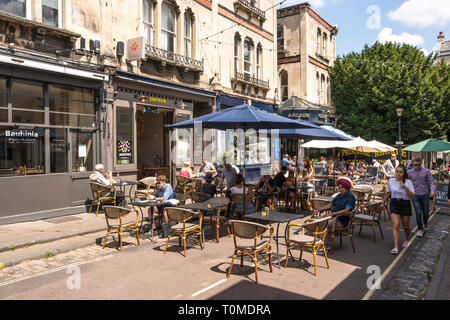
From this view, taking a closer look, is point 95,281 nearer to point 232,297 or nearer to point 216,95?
point 232,297

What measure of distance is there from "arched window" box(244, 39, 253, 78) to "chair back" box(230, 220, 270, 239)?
14572 mm

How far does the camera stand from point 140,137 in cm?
1602

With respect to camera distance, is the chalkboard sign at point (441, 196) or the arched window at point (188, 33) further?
the arched window at point (188, 33)

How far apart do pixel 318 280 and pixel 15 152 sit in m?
8.15

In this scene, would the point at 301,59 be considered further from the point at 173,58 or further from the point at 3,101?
the point at 3,101

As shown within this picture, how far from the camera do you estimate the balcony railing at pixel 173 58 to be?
12.6 metres

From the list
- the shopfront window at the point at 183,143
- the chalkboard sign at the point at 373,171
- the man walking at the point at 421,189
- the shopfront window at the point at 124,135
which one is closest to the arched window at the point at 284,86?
the chalkboard sign at the point at 373,171

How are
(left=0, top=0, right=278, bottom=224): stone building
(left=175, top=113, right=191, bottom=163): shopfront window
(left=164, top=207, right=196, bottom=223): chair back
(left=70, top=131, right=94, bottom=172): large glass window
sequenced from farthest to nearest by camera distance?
(left=175, top=113, right=191, bottom=163): shopfront window < (left=70, top=131, right=94, bottom=172): large glass window < (left=0, top=0, right=278, bottom=224): stone building < (left=164, top=207, right=196, bottom=223): chair back

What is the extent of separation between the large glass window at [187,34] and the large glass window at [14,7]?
21.6 ft

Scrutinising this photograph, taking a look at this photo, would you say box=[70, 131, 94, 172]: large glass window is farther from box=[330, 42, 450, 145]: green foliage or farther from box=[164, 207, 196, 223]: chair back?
box=[330, 42, 450, 145]: green foliage

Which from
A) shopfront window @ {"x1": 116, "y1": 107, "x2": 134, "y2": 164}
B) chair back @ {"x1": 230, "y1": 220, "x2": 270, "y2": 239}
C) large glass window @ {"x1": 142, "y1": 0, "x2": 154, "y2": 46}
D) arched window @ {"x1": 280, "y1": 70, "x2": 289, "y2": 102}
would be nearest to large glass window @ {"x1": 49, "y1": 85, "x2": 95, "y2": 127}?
shopfront window @ {"x1": 116, "y1": 107, "x2": 134, "y2": 164}

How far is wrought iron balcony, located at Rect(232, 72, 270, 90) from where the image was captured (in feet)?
58.3

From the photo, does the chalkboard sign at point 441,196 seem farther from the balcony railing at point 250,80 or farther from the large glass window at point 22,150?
the large glass window at point 22,150
